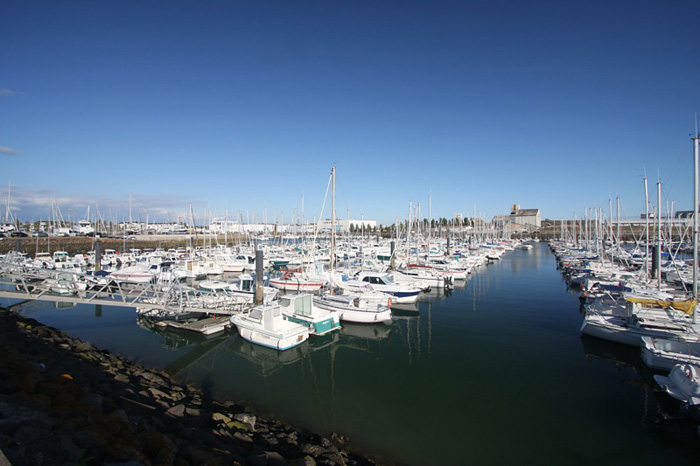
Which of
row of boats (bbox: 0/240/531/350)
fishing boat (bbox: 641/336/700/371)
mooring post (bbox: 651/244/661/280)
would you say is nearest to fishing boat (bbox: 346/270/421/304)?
row of boats (bbox: 0/240/531/350)

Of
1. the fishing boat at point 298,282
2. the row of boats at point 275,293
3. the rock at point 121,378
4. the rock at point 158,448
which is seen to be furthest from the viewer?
the fishing boat at point 298,282

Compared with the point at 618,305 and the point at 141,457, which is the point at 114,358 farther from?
the point at 618,305

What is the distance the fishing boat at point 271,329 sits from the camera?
1853cm

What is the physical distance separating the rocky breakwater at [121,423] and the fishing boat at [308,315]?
7.18 metres

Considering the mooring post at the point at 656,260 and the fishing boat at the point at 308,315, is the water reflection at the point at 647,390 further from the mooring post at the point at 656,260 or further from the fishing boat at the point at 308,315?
the fishing boat at the point at 308,315

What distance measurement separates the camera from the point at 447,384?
15102mm

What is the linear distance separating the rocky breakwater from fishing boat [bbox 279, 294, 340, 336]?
7.18 meters

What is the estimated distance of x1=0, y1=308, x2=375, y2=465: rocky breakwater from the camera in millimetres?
5873

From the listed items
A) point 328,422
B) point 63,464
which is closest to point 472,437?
point 328,422

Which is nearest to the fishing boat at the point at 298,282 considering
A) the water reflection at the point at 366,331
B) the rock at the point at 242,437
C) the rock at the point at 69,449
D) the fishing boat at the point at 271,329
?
the water reflection at the point at 366,331

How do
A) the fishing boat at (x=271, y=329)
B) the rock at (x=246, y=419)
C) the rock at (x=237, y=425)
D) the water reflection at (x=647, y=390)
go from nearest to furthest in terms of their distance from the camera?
the rock at (x=237, y=425) < the rock at (x=246, y=419) < the water reflection at (x=647, y=390) < the fishing boat at (x=271, y=329)

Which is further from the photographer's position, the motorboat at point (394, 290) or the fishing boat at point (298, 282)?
the fishing boat at point (298, 282)

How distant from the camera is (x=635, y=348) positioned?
19.0 metres

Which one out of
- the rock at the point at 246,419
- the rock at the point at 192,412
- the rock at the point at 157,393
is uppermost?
the rock at the point at 192,412
